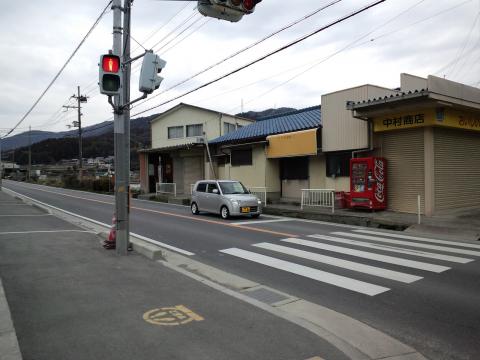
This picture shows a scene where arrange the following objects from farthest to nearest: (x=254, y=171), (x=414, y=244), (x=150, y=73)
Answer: (x=254, y=171) → (x=414, y=244) → (x=150, y=73)

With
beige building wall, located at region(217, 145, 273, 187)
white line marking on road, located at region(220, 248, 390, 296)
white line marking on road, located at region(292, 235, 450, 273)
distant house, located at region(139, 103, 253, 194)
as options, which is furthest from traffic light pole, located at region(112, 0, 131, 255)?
distant house, located at region(139, 103, 253, 194)

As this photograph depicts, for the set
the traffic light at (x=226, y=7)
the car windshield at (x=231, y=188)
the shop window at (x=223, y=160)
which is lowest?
the car windshield at (x=231, y=188)

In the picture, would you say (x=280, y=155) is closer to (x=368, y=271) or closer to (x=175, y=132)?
(x=368, y=271)

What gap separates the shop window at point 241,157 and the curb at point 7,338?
19.6 m

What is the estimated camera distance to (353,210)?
1722cm

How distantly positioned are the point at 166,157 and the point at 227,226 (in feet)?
75.0

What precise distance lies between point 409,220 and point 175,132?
2763cm

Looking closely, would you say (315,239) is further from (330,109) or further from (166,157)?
(166,157)

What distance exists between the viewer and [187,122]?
37438mm

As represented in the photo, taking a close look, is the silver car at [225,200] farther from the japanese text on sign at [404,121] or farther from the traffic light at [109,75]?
the traffic light at [109,75]

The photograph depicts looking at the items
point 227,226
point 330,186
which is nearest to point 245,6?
point 227,226

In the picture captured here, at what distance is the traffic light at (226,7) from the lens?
580 cm

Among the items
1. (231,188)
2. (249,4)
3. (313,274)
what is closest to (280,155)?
(231,188)

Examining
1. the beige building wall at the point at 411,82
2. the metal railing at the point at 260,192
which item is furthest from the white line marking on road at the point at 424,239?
the metal railing at the point at 260,192
